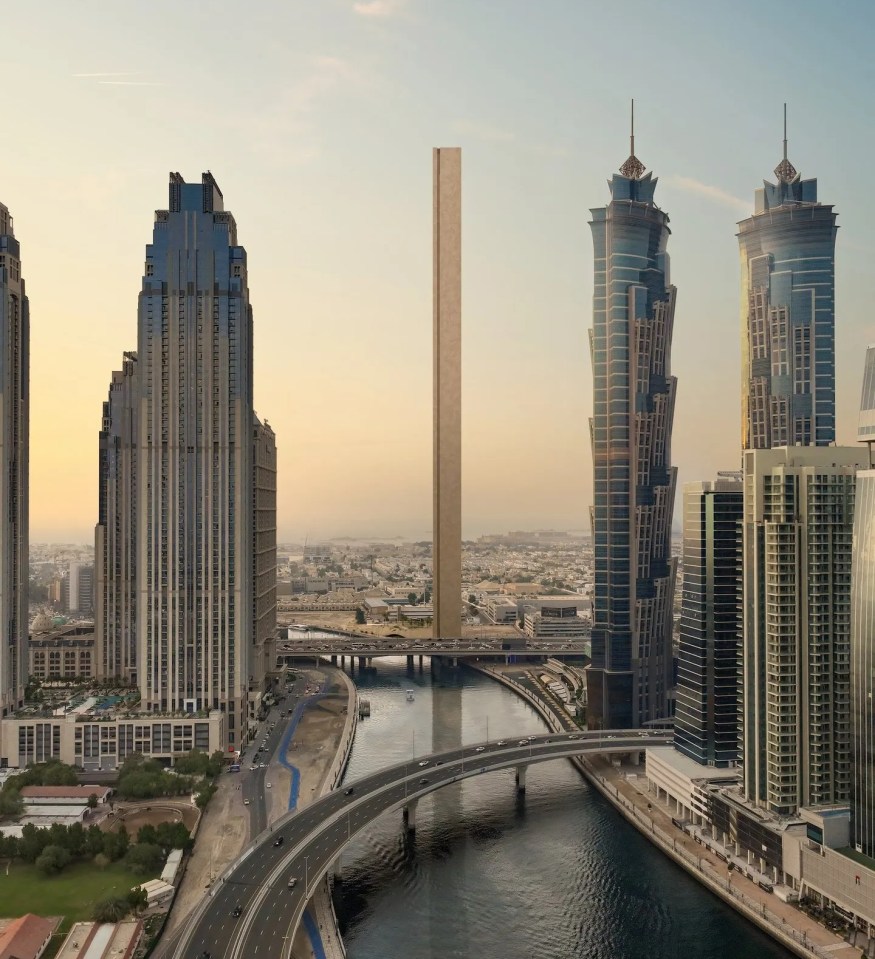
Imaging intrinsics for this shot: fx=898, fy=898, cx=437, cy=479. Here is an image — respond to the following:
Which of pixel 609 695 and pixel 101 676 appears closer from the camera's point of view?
pixel 609 695

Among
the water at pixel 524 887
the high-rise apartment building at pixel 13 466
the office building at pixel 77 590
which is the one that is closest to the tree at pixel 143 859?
the water at pixel 524 887

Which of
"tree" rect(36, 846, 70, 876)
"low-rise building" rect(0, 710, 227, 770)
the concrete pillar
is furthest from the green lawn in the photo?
"low-rise building" rect(0, 710, 227, 770)

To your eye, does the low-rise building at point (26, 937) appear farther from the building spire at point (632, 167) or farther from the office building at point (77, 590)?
the office building at point (77, 590)

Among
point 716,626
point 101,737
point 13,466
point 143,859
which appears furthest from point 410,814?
point 13,466

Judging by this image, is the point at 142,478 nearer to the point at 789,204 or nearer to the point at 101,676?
the point at 101,676

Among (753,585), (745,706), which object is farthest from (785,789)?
(753,585)

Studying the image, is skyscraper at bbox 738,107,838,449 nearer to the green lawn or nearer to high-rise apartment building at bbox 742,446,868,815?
high-rise apartment building at bbox 742,446,868,815
